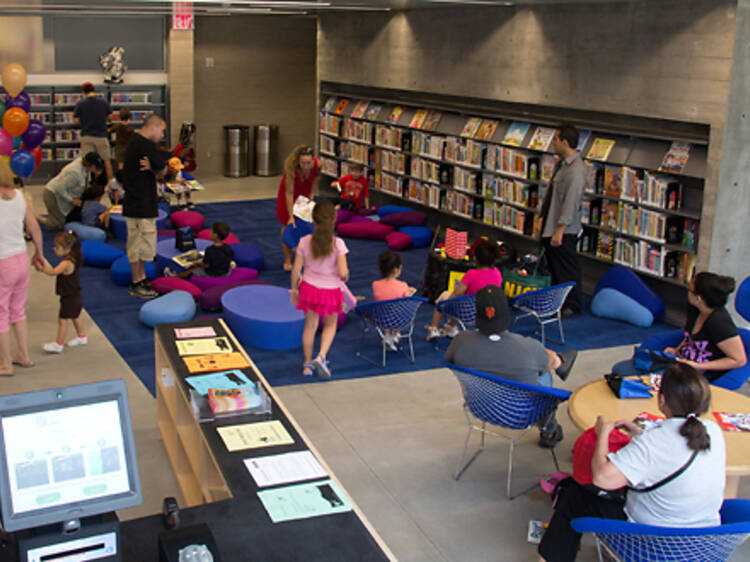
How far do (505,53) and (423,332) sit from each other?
3998 mm

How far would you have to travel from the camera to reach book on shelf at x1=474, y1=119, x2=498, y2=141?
35.3ft

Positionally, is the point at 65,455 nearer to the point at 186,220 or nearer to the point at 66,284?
the point at 66,284

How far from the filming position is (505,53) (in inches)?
405

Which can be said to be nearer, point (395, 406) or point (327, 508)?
point (327, 508)

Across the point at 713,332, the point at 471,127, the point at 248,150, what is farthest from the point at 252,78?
the point at 713,332

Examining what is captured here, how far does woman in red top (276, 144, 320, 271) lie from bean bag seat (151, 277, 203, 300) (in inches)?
64.8

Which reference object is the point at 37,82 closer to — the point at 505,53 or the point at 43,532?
the point at 505,53

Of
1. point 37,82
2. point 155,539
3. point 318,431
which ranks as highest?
point 37,82

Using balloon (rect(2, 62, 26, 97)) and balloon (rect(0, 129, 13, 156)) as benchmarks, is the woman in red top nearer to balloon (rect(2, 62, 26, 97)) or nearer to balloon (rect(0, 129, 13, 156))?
balloon (rect(0, 129, 13, 156))

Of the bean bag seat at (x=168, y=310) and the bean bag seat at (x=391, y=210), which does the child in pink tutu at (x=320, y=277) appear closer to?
the bean bag seat at (x=168, y=310)

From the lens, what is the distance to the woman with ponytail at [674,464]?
3.57 metres

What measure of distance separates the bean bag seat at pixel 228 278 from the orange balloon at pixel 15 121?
3.25 m

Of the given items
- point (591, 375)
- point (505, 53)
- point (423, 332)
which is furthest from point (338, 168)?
point (591, 375)

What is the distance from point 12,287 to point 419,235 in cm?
583
